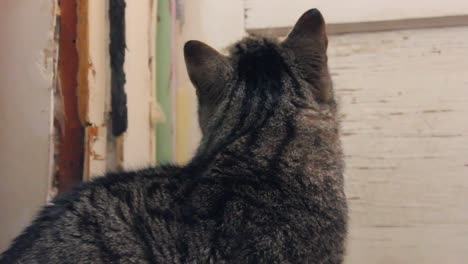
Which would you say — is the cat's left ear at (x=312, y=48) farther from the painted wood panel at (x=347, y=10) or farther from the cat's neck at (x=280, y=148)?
the painted wood panel at (x=347, y=10)

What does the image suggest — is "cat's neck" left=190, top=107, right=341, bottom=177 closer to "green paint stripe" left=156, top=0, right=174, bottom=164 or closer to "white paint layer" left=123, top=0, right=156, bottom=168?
"white paint layer" left=123, top=0, right=156, bottom=168

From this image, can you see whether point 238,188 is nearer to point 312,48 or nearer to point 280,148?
point 280,148

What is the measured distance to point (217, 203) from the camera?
2.44 feet

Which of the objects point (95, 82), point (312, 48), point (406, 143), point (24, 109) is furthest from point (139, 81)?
point (406, 143)

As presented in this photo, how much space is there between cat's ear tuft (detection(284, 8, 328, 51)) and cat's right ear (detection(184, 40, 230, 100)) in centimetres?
11

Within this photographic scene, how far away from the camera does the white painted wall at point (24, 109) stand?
898 millimetres

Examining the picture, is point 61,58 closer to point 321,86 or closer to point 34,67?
point 34,67

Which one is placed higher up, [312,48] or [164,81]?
[312,48]

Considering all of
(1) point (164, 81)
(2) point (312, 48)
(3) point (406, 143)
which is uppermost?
(2) point (312, 48)

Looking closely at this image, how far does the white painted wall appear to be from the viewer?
90cm

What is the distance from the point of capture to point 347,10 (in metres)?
1.19

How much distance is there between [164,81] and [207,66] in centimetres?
39

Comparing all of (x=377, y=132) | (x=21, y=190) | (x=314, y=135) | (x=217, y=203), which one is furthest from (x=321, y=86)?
(x=21, y=190)

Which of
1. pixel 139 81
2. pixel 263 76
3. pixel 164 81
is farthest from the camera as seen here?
pixel 164 81
